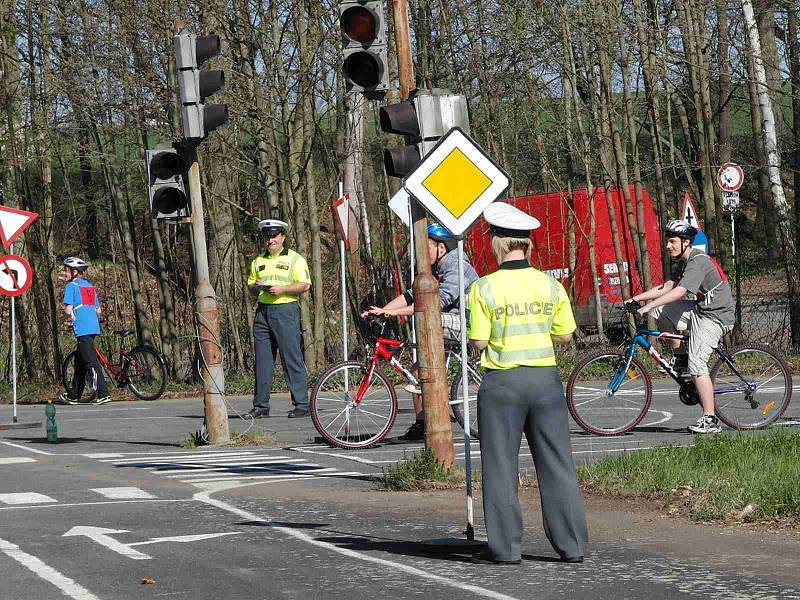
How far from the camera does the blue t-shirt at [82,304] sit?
73.1 ft

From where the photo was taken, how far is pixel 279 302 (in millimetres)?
16734

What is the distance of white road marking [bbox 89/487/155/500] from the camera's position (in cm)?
1078

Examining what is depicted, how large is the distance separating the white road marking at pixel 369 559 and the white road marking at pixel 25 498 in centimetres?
121

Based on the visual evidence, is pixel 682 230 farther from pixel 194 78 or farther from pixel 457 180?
pixel 457 180

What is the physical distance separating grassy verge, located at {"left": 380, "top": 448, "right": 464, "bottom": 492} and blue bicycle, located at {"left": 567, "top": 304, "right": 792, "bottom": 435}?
123 inches

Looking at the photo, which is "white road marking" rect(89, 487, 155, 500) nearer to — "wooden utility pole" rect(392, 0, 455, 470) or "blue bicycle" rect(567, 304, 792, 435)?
"wooden utility pole" rect(392, 0, 455, 470)

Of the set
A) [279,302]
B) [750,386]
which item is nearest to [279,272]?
[279,302]

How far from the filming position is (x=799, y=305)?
23.3 meters

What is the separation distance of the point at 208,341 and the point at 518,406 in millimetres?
7141

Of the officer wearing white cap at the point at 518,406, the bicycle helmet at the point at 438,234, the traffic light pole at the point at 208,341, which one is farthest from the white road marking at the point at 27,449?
the officer wearing white cap at the point at 518,406

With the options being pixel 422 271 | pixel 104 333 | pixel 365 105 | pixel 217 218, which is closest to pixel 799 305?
pixel 365 105

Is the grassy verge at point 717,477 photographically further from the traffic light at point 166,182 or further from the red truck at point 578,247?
the red truck at point 578,247

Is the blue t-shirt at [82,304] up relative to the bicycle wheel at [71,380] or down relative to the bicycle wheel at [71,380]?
up

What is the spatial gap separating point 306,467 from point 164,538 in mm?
3837
